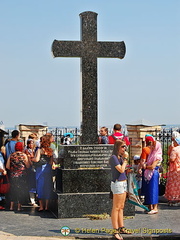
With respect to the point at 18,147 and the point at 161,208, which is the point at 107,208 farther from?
the point at 18,147

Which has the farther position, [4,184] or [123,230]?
[4,184]

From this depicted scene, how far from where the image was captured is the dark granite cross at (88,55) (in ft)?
32.3

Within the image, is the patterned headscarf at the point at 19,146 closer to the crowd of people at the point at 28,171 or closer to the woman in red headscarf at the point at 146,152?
the crowd of people at the point at 28,171

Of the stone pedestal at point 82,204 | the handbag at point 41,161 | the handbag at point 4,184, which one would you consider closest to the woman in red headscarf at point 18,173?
the handbag at point 4,184

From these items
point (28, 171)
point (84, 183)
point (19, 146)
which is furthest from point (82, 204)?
point (19, 146)

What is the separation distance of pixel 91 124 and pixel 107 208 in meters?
1.64

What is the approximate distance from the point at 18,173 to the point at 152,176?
259 cm

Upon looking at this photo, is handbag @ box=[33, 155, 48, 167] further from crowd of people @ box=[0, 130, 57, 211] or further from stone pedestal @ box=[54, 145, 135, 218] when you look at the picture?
stone pedestal @ box=[54, 145, 135, 218]

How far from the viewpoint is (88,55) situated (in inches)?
392

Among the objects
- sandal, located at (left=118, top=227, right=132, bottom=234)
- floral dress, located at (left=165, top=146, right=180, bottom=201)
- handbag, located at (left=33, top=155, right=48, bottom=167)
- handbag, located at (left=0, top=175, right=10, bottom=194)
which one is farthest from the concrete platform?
handbag, located at (left=33, top=155, right=48, bottom=167)

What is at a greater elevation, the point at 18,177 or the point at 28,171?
the point at 28,171

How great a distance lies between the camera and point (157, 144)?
992cm

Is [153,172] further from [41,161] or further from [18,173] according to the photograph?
[18,173]

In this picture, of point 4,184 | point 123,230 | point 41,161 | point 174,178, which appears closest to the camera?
point 123,230
